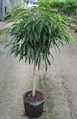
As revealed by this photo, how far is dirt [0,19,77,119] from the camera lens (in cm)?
362

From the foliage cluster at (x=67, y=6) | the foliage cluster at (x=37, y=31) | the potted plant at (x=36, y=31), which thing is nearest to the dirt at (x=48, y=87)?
the potted plant at (x=36, y=31)

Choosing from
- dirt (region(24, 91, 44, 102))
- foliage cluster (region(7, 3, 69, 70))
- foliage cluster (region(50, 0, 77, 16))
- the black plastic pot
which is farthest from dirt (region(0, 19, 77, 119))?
foliage cluster (region(50, 0, 77, 16))

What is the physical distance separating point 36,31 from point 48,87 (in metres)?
1.80

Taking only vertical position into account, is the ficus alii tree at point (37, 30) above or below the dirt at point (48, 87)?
above

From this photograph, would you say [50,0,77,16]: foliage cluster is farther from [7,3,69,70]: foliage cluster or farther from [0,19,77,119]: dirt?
[7,3,69,70]: foliage cluster

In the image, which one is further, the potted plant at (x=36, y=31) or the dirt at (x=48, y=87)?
the dirt at (x=48, y=87)

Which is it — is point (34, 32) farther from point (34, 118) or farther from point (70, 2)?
point (70, 2)

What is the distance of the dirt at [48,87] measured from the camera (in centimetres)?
362

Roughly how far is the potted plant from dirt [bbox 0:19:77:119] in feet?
1.59

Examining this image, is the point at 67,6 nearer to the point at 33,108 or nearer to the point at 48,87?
the point at 48,87

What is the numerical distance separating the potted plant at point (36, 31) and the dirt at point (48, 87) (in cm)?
48

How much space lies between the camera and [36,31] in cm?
294

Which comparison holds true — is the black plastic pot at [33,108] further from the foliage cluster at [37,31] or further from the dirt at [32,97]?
Answer: the foliage cluster at [37,31]

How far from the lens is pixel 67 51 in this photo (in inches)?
285
